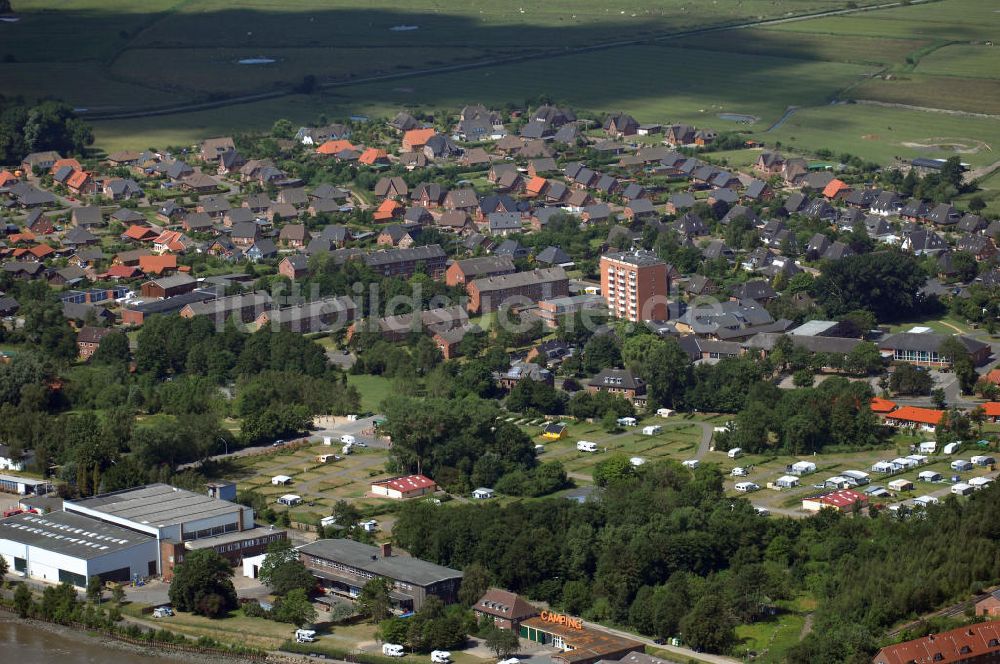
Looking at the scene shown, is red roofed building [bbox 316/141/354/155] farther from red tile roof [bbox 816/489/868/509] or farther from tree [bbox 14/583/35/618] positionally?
tree [bbox 14/583/35/618]

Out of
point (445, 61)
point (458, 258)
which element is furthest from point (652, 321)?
point (445, 61)

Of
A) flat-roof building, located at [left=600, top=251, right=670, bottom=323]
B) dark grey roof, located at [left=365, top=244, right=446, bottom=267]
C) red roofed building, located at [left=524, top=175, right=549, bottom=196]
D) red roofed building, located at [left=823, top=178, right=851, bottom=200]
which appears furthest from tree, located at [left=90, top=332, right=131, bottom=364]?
red roofed building, located at [left=823, top=178, right=851, bottom=200]

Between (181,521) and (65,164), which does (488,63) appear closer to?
(65,164)

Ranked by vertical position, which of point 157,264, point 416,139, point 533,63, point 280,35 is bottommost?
point 157,264

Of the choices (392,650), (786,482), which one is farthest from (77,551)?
(786,482)

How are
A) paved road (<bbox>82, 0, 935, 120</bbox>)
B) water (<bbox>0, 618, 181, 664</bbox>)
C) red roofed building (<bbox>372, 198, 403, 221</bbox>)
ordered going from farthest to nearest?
paved road (<bbox>82, 0, 935, 120</bbox>)
red roofed building (<bbox>372, 198, 403, 221</bbox>)
water (<bbox>0, 618, 181, 664</bbox>)

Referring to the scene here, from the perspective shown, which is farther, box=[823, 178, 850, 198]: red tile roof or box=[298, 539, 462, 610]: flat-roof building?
box=[823, 178, 850, 198]: red tile roof

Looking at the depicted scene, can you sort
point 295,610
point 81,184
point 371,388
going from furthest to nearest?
1. point 81,184
2. point 371,388
3. point 295,610
